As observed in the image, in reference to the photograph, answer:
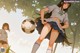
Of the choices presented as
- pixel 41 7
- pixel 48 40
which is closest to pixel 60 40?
pixel 48 40

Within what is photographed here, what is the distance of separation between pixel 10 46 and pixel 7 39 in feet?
0.17

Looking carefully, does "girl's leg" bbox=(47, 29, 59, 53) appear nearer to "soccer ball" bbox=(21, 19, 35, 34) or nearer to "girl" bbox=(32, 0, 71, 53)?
"girl" bbox=(32, 0, 71, 53)

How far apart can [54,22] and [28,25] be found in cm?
17

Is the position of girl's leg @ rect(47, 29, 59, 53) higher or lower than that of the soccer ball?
lower

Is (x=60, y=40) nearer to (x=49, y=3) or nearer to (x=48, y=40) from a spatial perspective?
(x=48, y=40)

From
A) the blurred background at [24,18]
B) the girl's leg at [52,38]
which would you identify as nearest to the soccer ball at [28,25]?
the blurred background at [24,18]

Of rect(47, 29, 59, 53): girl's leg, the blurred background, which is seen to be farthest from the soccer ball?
rect(47, 29, 59, 53): girl's leg

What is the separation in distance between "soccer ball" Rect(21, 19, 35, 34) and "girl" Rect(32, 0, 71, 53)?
7 centimetres

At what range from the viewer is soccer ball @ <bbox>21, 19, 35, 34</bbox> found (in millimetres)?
2834

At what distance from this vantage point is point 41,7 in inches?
112

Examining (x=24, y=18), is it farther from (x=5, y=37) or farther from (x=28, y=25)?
(x=5, y=37)

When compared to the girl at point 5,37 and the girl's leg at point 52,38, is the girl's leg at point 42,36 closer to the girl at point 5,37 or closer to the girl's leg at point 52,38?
the girl's leg at point 52,38

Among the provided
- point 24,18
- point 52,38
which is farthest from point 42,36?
point 24,18

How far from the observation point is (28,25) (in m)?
2.83
